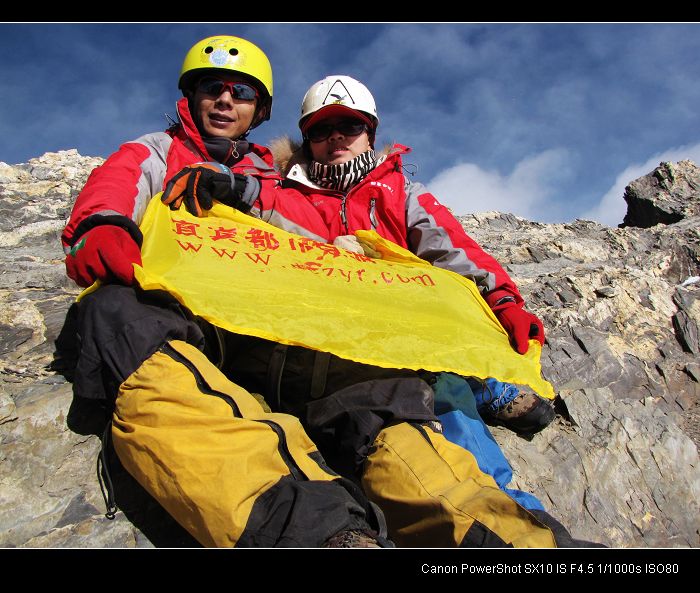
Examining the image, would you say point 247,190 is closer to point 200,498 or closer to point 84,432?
point 84,432

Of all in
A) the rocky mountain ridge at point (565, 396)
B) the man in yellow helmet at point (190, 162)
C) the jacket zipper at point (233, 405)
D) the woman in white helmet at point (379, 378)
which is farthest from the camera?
the man in yellow helmet at point (190, 162)

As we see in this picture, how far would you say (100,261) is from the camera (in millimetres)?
2961

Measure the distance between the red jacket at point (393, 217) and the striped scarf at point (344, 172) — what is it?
0.07 metres

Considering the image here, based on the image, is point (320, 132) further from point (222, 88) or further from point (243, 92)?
point (222, 88)

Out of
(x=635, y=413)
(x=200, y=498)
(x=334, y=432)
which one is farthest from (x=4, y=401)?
(x=635, y=413)

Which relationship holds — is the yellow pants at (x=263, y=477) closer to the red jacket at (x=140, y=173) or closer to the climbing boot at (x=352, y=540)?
the climbing boot at (x=352, y=540)

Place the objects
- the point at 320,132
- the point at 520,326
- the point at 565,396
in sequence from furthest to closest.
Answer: the point at 320,132 < the point at 565,396 < the point at 520,326

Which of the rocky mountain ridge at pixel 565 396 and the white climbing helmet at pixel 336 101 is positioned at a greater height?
the white climbing helmet at pixel 336 101

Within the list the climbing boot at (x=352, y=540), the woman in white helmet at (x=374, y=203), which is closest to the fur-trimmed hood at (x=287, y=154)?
the woman in white helmet at (x=374, y=203)

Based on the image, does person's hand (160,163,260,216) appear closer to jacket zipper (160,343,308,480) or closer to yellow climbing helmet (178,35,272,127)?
yellow climbing helmet (178,35,272,127)

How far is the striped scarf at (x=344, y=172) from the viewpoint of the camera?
497cm

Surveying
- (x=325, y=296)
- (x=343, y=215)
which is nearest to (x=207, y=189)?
(x=343, y=215)

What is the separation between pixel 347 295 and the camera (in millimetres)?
3705

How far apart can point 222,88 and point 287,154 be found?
871mm
